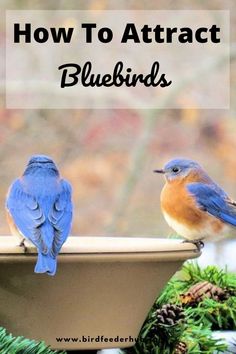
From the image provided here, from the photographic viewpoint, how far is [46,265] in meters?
0.75

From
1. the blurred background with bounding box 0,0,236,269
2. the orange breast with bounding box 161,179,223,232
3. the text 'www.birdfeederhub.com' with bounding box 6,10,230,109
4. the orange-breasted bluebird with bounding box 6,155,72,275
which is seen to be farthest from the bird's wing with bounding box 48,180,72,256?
the blurred background with bounding box 0,0,236,269

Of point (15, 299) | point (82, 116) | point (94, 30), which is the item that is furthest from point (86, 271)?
point (82, 116)

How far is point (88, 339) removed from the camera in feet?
2.69

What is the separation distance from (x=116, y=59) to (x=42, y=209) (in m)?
0.85

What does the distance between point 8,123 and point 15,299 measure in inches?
39.7

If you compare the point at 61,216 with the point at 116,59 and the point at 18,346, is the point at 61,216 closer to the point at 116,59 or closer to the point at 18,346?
the point at 18,346

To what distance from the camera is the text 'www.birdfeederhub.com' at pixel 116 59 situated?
149 cm

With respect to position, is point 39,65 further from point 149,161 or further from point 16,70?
point 149,161

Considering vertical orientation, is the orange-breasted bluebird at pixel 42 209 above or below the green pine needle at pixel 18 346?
above

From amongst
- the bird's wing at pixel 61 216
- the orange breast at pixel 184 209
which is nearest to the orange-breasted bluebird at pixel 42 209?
the bird's wing at pixel 61 216

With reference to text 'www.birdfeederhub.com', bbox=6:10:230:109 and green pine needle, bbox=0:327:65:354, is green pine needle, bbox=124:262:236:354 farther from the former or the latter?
text 'www.birdfeederhub.com', bbox=6:10:230:109

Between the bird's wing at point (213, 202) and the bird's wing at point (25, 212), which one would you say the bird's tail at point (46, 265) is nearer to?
the bird's wing at point (25, 212)

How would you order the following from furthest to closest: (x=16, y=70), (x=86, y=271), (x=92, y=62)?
(x=16, y=70), (x=92, y=62), (x=86, y=271)

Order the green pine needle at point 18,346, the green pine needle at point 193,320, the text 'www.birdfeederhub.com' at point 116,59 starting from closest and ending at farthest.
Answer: the green pine needle at point 18,346
the green pine needle at point 193,320
the text 'www.birdfeederhub.com' at point 116,59
